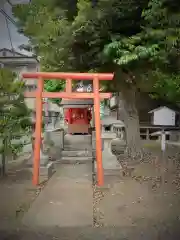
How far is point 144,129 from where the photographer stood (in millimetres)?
5984

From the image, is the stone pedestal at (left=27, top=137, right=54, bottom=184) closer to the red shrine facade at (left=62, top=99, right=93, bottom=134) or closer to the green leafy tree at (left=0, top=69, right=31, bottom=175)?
the green leafy tree at (left=0, top=69, right=31, bottom=175)

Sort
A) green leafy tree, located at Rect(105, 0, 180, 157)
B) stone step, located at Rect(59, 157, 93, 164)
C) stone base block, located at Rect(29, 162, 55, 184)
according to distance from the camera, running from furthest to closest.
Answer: stone step, located at Rect(59, 157, 93, 164), stone base block, located at Rect(29, 162, 55, 184), green leafy tree, located at Rect(105, 0, 180, 157)

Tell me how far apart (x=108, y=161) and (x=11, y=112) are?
6.01 ft

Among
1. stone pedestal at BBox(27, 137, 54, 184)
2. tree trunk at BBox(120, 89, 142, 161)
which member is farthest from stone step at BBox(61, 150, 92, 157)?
stone pedestal at BBox(27, 137, 54, 184)

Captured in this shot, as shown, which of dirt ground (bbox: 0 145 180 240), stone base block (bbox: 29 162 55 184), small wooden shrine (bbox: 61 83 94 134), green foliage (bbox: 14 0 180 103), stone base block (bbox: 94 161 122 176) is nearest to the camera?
dirt ground (bbox: 0 145 180 240)

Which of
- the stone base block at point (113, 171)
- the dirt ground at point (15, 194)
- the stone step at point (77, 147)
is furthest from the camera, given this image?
the stone step at point (77, 147)

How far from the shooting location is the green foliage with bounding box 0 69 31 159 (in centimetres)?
160

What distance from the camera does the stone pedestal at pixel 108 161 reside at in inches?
127

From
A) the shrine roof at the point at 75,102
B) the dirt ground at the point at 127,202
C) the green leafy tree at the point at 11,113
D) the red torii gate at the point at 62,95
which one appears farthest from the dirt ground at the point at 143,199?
the shrine roof at the point at 75,102

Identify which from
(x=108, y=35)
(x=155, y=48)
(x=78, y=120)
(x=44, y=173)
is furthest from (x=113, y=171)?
(x=78, y=120)

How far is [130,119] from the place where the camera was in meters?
4.69

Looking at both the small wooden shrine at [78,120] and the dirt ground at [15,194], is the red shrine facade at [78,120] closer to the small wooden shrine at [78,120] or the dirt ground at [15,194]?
the small wooden shrine at [78,120]

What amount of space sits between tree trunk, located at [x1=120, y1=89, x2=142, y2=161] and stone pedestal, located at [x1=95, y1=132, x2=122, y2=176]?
0.96m

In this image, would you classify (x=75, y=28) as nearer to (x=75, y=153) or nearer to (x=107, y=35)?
(x=107, y=35)
